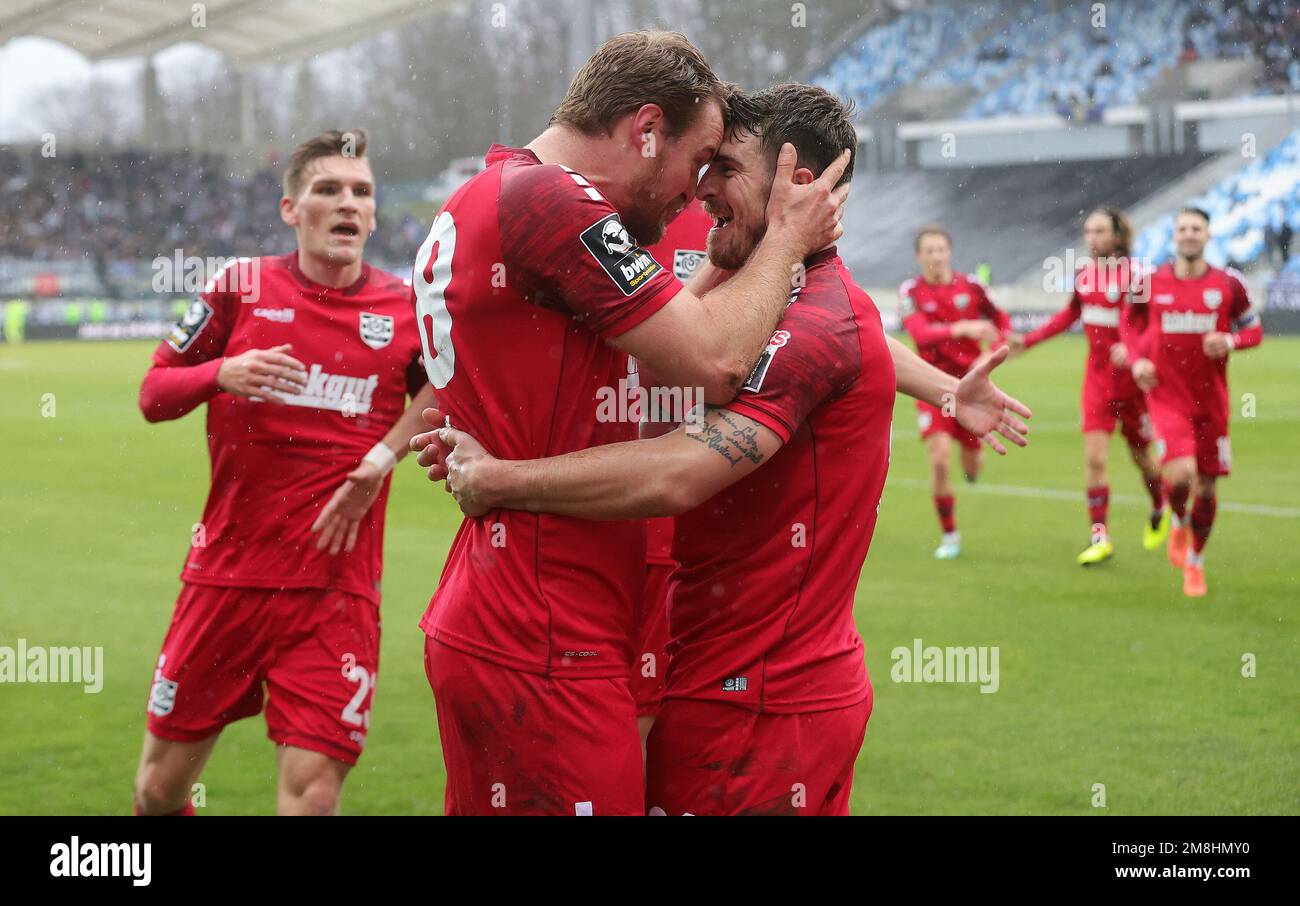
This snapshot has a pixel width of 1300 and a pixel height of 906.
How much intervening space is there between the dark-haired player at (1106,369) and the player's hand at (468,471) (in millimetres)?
7736

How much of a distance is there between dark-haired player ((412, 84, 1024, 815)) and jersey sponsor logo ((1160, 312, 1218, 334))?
7.67 metres

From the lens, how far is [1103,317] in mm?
10953

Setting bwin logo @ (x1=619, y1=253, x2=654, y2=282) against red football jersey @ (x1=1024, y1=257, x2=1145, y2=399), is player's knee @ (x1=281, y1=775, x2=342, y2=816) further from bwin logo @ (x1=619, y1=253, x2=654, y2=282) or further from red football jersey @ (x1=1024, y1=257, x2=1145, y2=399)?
red football jersey @ (x1=1024, y1=257, x2=1145, y2=399)

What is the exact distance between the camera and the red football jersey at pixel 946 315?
11703 millimetres

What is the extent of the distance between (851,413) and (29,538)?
9.90 meters

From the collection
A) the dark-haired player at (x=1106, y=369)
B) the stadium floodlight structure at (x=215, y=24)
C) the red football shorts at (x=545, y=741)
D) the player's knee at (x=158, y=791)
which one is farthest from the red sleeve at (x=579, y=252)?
the stadium floodlight structure at (x=215, y=24)

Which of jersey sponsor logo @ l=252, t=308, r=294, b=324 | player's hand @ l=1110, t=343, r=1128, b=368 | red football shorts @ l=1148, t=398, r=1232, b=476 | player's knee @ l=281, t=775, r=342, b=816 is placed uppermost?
player's hand @ l=1110, t=343, r=1128, b=368

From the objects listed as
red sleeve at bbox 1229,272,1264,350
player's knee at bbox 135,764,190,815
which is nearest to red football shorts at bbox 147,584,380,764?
player's knee at bbox 135,764,190,815

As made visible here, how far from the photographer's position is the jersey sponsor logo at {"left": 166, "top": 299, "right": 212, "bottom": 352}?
463 cm

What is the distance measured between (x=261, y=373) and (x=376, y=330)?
524 millimetres

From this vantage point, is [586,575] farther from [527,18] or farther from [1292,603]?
[527,18]

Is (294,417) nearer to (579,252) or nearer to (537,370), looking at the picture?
(537,370)

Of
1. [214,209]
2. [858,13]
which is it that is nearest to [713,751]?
[214,209]

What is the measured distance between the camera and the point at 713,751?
2.76m
